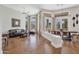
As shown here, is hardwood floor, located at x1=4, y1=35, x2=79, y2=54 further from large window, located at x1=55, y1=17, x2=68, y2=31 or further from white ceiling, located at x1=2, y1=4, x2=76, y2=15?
white ceiling, located at x1=2, y1=4, x2=76, y2=15

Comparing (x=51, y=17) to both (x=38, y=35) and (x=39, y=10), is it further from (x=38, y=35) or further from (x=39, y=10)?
(x=38, y=35)

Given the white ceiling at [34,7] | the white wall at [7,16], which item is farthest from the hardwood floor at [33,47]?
the white ceiling at [34,7]

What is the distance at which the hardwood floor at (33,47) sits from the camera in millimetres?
3080

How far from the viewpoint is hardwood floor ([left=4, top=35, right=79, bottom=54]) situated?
308cm

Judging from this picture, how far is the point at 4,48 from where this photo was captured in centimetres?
308

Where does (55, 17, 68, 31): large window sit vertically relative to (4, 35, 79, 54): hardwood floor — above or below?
above

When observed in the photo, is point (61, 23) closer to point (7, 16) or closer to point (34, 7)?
point (34, 7)

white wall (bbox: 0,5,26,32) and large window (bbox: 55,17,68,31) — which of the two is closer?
white wall (bbox: 0,5,26,32)

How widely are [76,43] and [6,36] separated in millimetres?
1885

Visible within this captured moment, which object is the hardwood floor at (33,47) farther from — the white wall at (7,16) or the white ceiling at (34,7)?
the white ceiling at (34,7)

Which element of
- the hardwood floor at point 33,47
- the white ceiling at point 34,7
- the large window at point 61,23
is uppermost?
the white ceiling at point 34,7

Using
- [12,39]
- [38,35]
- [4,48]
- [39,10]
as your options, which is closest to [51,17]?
[39,10]

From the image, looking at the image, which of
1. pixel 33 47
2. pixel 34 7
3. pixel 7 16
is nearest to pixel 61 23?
pixel 34 7

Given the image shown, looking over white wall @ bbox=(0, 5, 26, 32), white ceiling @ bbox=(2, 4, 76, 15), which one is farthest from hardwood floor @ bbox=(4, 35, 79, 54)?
white ceiling @ bbox=(2, 4, 76, 15)
